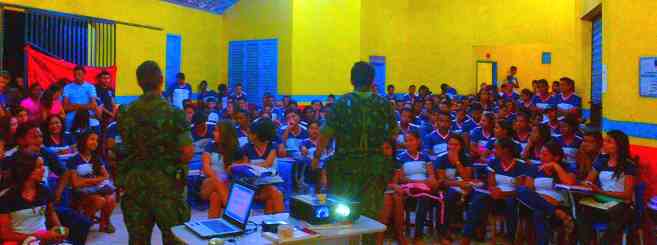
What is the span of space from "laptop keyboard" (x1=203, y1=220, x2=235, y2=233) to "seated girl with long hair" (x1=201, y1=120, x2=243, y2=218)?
1.72 m

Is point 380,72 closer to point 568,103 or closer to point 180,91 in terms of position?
point 180,91

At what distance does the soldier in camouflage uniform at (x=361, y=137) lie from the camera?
4.30m

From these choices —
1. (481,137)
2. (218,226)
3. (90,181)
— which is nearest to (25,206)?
(90,181)

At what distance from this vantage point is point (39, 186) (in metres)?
4.77

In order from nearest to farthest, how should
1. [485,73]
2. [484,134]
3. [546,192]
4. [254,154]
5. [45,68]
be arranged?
[546,192], [254,154], [484,134], [45,68], [485,73]

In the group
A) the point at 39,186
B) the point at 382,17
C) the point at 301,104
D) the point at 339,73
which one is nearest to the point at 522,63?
the point at 382,17

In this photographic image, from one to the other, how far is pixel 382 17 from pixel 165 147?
13106mm

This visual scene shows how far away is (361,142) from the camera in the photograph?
432 cm

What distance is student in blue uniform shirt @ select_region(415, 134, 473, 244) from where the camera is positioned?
607cm

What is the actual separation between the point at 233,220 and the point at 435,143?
4397mm

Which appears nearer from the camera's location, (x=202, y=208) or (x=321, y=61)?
(x=202, y=208)

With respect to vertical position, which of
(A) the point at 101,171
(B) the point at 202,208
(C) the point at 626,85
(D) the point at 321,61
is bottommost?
(B) the point at 202,208

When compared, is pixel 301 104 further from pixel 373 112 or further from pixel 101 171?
pixel 373 112

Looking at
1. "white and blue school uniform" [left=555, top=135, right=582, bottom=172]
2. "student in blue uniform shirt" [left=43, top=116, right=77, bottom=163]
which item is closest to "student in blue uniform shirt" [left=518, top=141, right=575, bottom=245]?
"white and blue school uniform" [left=555, top=135, right=582, bottom=172]
